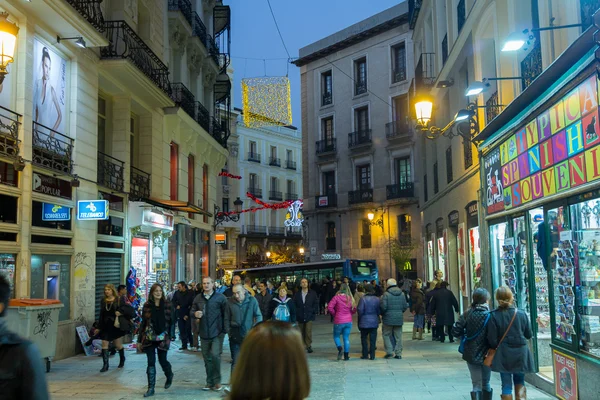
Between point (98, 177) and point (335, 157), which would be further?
point (335, 157)

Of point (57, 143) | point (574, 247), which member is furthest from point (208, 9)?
point (574, 247)

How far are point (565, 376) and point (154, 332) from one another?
6129mm

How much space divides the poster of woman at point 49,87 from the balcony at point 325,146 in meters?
29.6

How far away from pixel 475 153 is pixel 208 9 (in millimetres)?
17457

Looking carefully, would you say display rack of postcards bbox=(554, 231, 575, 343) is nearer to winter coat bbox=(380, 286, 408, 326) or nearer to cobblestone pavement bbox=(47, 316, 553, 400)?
cobblestone pavement bbox=(47, 316, 553, 400)

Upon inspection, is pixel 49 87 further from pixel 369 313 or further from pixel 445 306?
pixel 445 306

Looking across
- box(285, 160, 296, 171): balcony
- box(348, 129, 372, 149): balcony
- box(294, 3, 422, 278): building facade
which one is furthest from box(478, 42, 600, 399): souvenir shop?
box(285, 160, 296, 171): balcony

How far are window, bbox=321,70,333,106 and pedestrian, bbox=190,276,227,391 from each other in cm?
3496

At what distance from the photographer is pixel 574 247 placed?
838cm

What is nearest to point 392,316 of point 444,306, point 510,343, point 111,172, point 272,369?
point 444,306

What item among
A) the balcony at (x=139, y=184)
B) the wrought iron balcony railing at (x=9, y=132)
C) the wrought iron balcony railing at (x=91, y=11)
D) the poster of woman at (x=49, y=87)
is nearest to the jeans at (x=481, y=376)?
the wrought iron balcony railing at (x=9, y=132)

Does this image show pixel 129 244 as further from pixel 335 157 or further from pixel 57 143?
pixel 335 157

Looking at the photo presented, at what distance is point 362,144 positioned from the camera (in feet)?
137

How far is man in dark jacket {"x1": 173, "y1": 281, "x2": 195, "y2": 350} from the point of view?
15.8m
